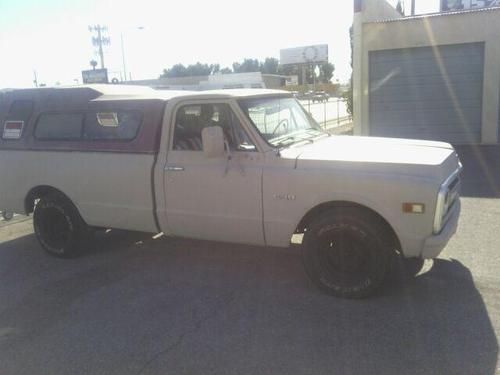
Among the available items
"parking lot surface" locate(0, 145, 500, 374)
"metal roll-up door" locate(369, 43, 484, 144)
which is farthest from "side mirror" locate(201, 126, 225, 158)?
"metal roll-up door" locate(369, 43, 484, 144)

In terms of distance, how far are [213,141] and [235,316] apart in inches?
61.6

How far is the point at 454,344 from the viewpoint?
3.49 meters

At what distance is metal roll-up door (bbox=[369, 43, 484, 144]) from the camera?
13203 mm

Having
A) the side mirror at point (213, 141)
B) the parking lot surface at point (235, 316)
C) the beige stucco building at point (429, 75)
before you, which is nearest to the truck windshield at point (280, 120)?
the side mirror at point (213, 141)

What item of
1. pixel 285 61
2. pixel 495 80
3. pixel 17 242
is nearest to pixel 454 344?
pixel 17 242

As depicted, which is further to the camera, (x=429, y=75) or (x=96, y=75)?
(x=96, y=75)

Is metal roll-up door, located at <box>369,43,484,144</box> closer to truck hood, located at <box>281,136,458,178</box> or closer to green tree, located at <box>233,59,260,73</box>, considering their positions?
truck hood, located at <box>281,136,458,178</box>

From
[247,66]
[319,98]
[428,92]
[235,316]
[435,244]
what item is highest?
[247,66]

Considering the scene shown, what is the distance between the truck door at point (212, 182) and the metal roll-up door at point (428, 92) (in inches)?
399

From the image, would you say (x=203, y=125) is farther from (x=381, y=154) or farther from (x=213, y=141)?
(x=381, y=154)


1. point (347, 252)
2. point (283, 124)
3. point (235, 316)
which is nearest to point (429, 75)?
point (283, 124)

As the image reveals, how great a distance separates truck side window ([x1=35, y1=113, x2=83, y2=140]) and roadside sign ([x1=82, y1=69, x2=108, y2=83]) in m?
29.1

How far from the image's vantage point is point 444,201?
395 cm

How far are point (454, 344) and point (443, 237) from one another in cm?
89
